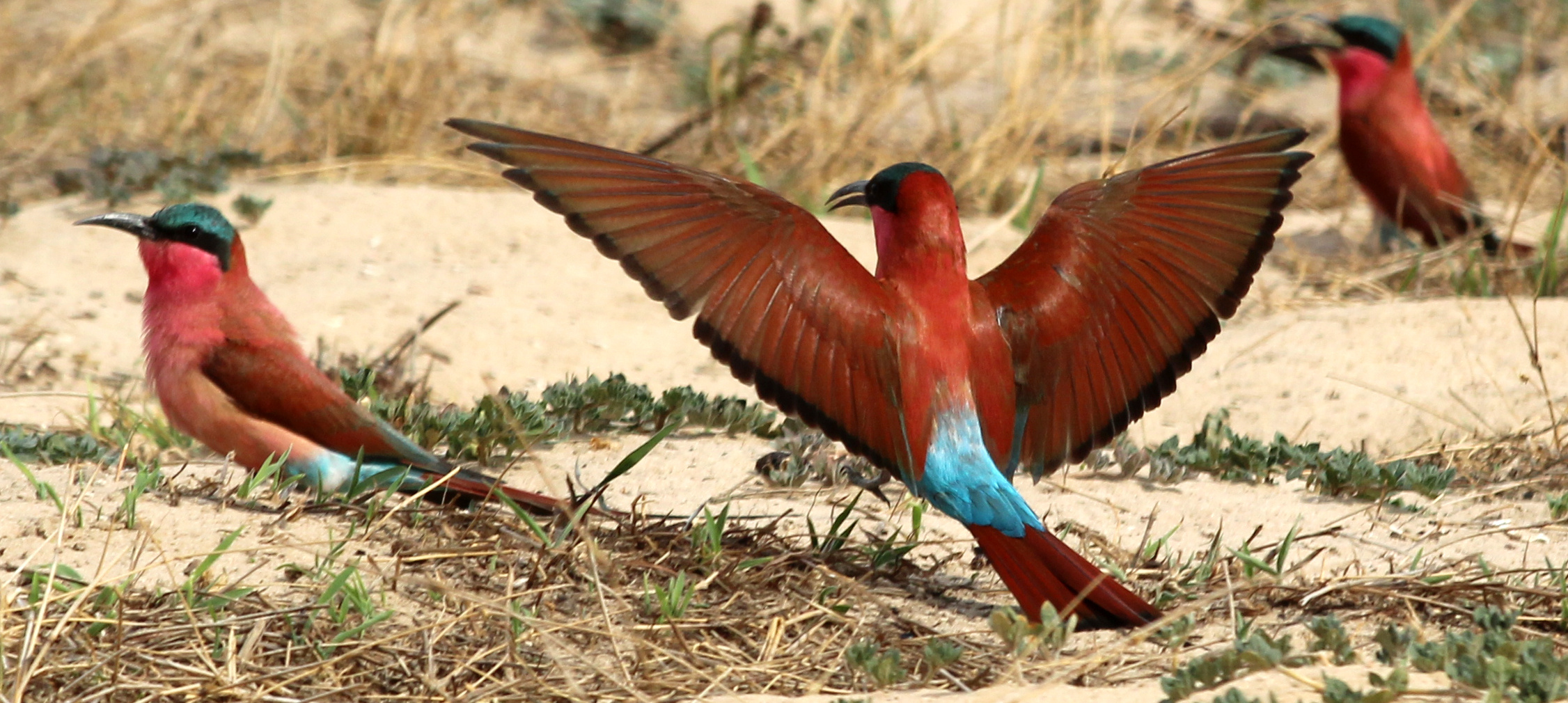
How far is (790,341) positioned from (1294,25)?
5.32m

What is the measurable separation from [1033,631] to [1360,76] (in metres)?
4.06

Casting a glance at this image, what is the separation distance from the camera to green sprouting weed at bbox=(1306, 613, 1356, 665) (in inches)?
86.1

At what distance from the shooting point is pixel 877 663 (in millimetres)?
2225

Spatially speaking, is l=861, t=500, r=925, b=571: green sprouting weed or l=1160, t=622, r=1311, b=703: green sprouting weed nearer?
l=1160, t=622, r=1311, b=703: green sprouting weed

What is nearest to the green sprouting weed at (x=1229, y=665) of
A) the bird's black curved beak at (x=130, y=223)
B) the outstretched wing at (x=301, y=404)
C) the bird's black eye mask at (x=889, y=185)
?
the bird's black eye mask at (x=889, y=185)

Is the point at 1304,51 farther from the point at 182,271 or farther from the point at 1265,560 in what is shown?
the point at 182,271

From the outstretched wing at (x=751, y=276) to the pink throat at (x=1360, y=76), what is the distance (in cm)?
369

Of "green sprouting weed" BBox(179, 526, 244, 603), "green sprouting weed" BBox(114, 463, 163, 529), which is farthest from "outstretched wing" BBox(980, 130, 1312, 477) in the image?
"green sprouting weed" BBox(114, 463, 163, 529)

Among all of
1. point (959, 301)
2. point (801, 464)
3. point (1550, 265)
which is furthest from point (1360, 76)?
point (959, 301)

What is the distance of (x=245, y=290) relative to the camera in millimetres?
3205

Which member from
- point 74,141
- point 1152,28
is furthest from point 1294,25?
point 74,141

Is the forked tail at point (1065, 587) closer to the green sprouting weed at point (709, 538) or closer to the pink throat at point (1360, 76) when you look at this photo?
the green sprouting weed at point (709, 538)

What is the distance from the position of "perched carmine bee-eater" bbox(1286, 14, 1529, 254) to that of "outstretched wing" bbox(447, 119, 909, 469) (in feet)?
10.3

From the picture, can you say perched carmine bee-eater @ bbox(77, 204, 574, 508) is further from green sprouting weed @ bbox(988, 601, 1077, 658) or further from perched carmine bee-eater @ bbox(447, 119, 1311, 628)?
A: green sprouting weed @ bbox(988, 601, 1077, 658)
